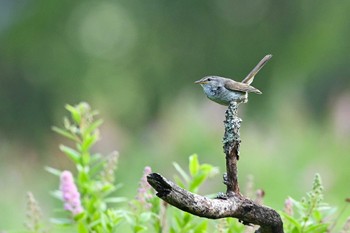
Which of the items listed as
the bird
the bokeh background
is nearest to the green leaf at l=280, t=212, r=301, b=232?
the bird

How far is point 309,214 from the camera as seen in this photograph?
2660 mm

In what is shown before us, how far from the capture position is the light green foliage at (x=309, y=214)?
2.58 meters

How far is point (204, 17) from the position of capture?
12.8 m

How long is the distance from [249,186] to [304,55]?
30.1ft

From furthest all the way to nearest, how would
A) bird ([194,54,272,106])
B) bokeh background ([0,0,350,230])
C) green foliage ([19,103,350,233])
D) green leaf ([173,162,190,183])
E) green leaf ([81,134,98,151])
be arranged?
bokeh background ([0,0,350,230]), green leaf ([81,134,98,151]), green leaf ([173,162,190,183]), green foliage ([19,103,350,233]), bird ([194,54,272,106])

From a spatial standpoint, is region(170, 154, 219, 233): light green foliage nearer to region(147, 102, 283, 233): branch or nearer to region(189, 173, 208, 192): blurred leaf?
region(189, 173, 208, 192): blurred leaf

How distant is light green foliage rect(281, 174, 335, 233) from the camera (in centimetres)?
258

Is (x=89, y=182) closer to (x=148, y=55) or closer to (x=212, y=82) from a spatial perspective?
(x=212, y=82)

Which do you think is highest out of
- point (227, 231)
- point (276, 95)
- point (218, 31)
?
point (218, 31)

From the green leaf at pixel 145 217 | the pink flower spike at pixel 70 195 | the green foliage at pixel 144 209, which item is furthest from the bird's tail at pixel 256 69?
the pink flower spike at pixel 70 195

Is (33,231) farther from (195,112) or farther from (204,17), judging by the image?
(204,17)

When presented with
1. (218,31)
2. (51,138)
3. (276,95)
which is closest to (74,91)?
(51,138)

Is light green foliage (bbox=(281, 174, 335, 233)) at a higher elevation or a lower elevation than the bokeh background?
lower

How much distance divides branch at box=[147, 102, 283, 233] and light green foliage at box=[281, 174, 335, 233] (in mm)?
198
